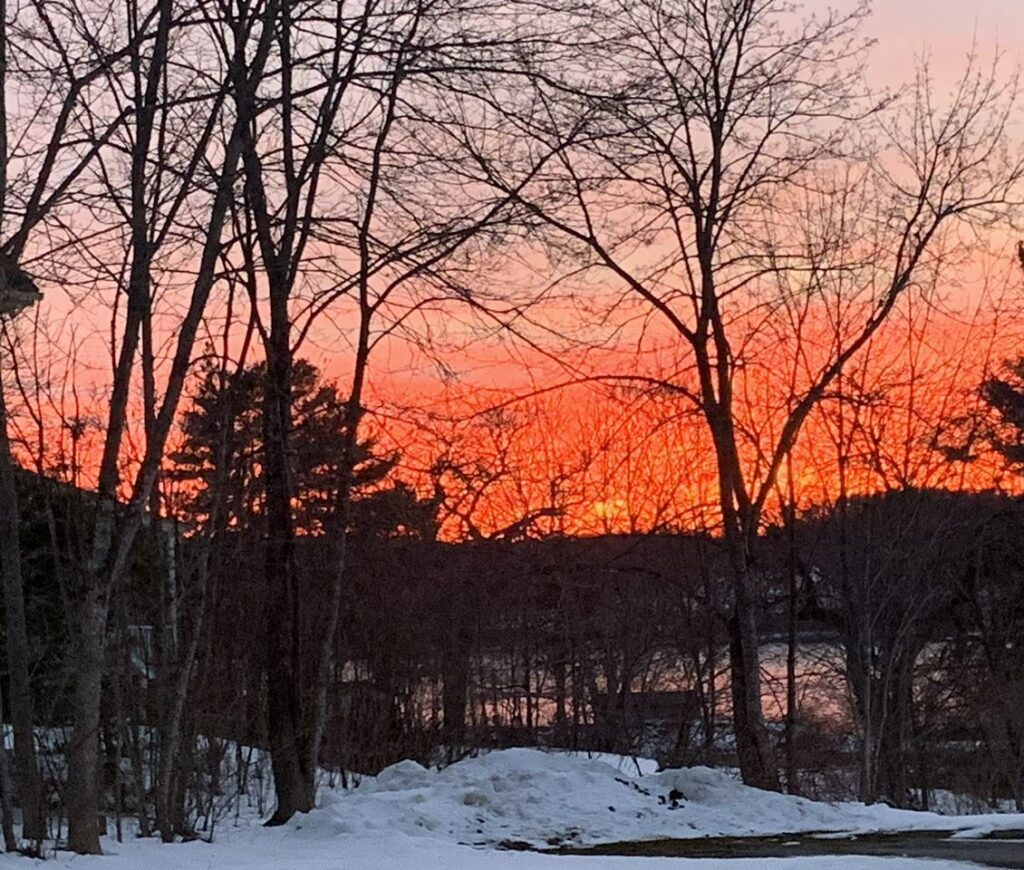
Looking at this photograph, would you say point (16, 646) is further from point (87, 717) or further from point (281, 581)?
point (281, 581)

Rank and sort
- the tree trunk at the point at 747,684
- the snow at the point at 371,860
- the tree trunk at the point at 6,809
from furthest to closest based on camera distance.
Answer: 1. the tree trunk at the point at 747,684
2. the tree trunk at the point at 6,809
3. the snow at the point at 371,860

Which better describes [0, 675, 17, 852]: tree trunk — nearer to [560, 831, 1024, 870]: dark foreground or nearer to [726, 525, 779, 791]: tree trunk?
[560, 831, 1024, 870]: dark foreground

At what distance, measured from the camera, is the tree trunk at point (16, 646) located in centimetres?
1020

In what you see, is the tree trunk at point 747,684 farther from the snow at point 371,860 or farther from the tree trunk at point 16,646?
the tree trunk at point 16,646

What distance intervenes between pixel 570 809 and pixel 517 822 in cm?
70

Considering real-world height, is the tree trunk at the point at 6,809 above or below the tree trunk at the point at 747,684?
below

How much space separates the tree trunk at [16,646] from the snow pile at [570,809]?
2010 millimetres

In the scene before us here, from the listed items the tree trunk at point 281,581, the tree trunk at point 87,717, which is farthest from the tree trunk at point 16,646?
the tree trunk at point 281,581

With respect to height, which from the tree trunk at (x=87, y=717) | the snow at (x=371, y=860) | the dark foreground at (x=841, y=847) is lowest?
the dark foreground at (x=841, y=847)

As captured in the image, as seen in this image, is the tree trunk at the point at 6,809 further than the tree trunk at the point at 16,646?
No

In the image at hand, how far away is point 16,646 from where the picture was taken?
409 inches

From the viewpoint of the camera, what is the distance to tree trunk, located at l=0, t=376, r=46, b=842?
10203mm

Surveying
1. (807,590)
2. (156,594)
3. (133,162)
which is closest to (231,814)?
(156,594)

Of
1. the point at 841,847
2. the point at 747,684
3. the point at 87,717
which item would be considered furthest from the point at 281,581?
the point at 747,684
